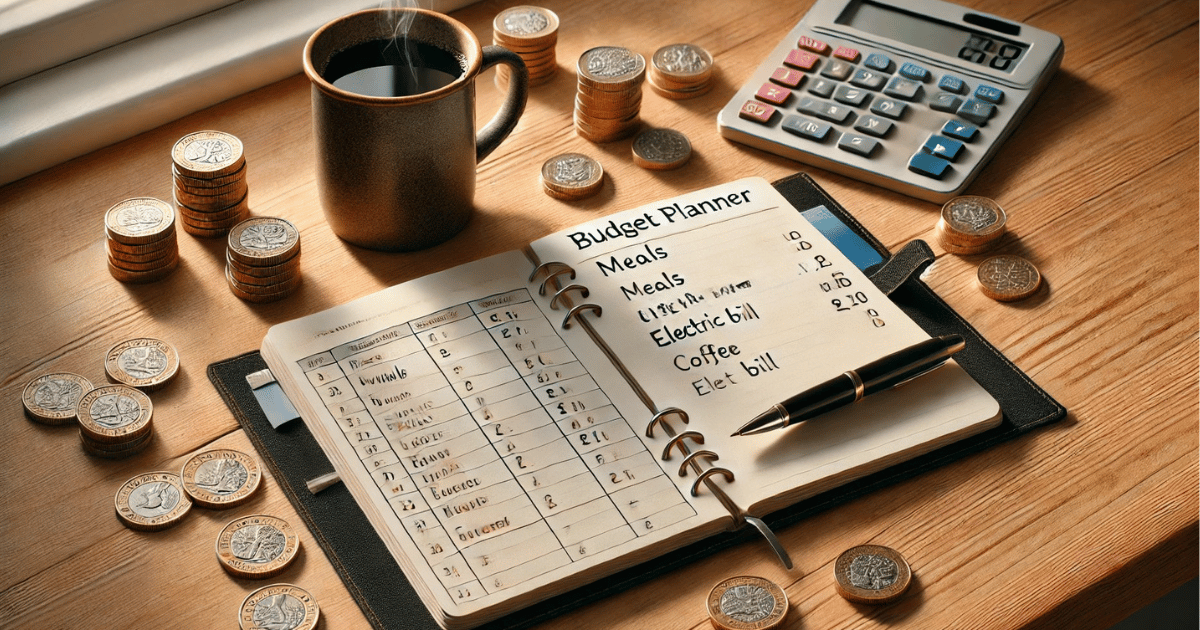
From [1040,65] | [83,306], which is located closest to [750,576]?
[83,306]

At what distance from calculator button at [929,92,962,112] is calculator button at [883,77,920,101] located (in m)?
0.02

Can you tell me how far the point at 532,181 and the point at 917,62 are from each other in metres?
0.43

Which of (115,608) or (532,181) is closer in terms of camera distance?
(115,608)

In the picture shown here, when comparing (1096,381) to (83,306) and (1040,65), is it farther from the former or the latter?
Result: (83,306)

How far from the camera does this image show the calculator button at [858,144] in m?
1.16

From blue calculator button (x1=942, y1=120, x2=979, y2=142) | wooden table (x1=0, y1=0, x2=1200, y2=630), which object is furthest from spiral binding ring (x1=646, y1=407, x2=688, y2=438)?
blue calculator button (x1=942, y1=120, x2=979, y2=142)

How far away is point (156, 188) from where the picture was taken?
3.69 ft

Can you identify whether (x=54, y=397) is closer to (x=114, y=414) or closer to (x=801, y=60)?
(x=114, y=414)

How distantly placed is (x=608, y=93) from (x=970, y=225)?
0.37 meters

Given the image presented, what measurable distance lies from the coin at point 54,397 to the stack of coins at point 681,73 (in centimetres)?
66

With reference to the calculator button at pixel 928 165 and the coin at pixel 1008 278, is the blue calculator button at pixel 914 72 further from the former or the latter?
the coin at pixel 1008 278

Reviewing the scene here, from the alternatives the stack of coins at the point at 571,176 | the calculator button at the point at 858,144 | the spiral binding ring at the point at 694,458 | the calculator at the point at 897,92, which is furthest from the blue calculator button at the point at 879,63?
the spiral binding ring at the point at 694,458

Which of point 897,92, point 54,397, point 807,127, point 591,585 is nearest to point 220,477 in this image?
point 54,397

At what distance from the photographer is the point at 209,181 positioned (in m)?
1.04
